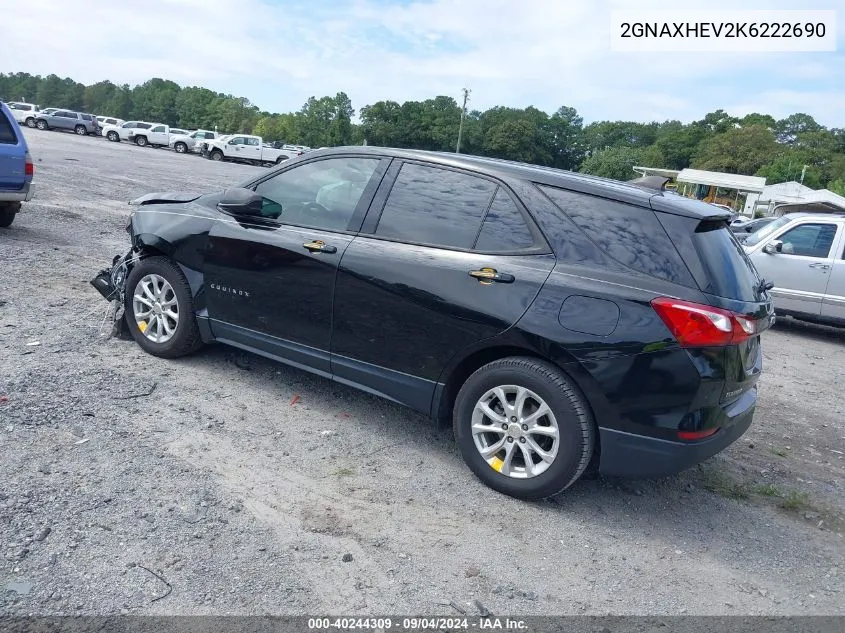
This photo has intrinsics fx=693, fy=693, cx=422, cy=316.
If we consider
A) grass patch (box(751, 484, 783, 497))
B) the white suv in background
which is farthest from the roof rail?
the white suv in background

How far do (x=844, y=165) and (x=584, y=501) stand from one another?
365ft

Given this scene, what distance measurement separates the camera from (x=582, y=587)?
10.3ft

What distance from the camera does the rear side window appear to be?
8977mm

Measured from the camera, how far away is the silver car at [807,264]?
950 centimetres

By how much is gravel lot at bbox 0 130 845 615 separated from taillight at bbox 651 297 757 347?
1.09 metres

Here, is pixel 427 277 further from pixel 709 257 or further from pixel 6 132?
pixel 6 132

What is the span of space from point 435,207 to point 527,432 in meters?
1.45

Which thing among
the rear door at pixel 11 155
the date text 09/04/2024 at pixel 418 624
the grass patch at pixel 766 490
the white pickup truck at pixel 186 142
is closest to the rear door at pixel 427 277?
the date text 09/04/2024 at pixel 418 624

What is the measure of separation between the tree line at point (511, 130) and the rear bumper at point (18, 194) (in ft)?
143

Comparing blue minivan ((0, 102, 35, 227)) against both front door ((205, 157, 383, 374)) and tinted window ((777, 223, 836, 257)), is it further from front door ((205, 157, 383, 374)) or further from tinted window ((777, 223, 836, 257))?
tinted window ((777, 223, 836, 257))

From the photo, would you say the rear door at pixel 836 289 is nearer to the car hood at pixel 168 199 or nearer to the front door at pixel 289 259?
the front door at pixel 289 259

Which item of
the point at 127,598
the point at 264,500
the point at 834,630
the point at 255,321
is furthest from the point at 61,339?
the point at 834,630

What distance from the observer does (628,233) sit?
370 cm

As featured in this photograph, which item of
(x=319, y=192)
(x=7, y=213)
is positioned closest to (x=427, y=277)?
(x=319, y=192)
